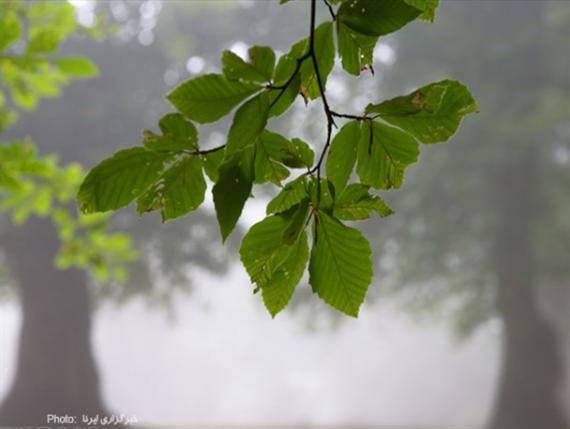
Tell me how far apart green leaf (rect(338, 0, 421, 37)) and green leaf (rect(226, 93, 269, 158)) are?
→ 0.04 metres

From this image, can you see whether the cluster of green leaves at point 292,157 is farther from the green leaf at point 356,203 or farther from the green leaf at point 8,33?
the green leaf at point 8,33

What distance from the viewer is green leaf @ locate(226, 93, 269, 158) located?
162 mm

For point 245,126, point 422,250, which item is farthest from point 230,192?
point 422,250

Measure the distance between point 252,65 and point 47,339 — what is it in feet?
17.7

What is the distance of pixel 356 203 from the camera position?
0.64 feet

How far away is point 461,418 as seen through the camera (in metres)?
5.02

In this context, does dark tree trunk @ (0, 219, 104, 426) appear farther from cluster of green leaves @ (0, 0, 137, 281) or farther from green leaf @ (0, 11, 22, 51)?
green leaf @ (0, 11, 22, 51)

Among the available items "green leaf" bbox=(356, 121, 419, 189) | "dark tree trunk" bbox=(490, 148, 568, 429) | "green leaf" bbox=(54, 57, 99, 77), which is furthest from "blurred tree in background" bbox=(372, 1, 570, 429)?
"green leaf" bbox=(356, 121, 419, 189)

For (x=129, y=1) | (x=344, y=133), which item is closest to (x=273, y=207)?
(x=344, y=133)

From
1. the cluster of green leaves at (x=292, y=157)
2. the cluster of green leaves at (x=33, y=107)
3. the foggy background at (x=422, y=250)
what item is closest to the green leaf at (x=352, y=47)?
the cluster of green leaves at (x=292, y=157)

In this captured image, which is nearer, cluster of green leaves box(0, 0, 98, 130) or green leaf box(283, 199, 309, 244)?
green leaf box(283, 199, 309, 244)

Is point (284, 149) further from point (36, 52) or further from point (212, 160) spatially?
point (36, 52)

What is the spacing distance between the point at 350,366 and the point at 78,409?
8.06ft

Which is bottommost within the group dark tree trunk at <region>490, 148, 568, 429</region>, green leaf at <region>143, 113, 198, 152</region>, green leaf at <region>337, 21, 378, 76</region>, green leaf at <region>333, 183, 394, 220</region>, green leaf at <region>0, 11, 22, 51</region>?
green leaf at <region>333, 183, 394, 220</region>
